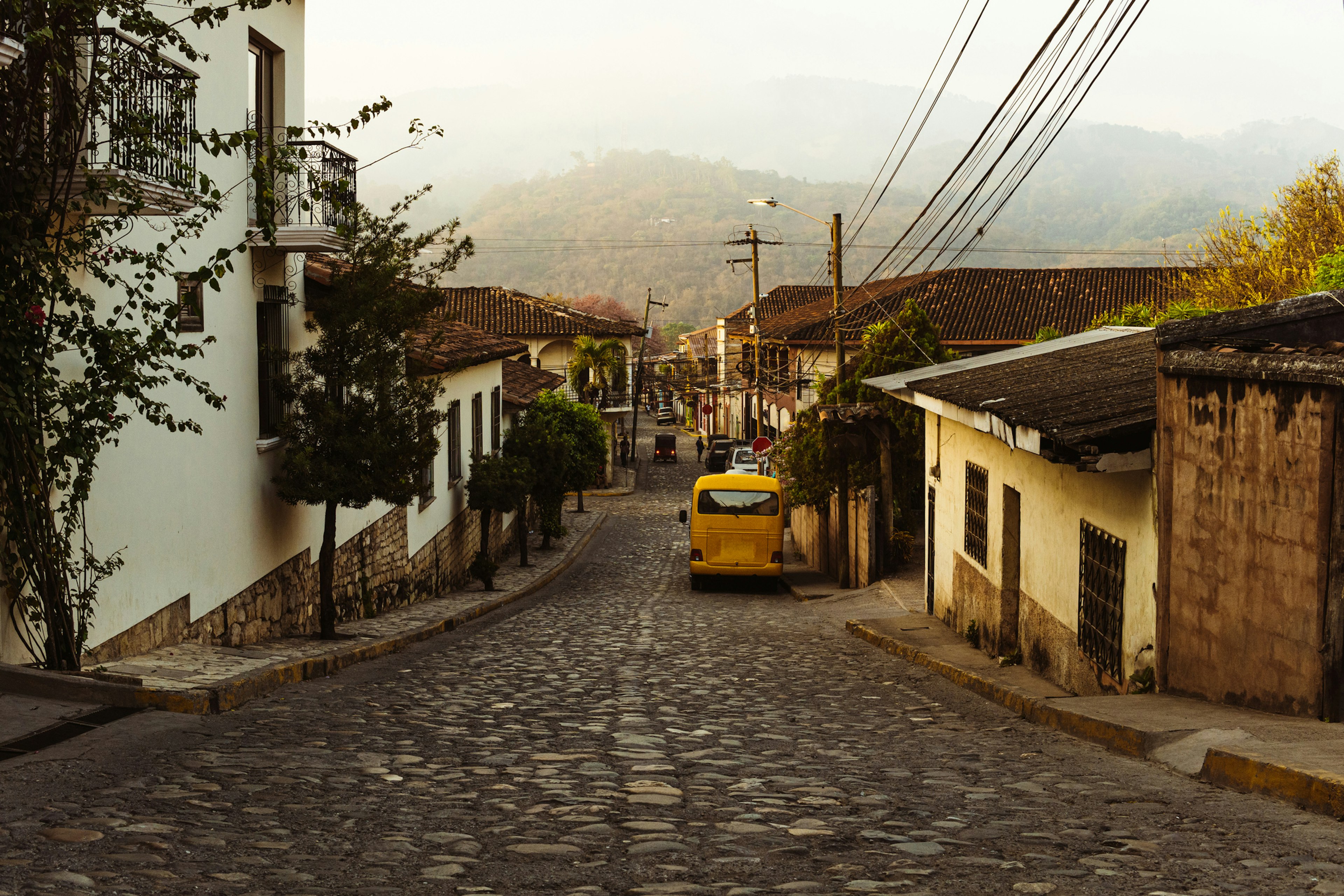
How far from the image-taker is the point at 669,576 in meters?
25.2

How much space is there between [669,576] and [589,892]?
70.0 ft

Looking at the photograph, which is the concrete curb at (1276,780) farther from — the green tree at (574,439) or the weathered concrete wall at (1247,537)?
the green tree at (574,439)

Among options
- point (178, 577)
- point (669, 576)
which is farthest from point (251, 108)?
point (669, 576)

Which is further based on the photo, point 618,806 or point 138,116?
point 138,116

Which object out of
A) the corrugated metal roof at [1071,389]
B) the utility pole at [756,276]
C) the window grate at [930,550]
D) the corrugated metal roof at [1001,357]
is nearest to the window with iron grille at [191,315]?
the corrugated metal roof at [1071,389]

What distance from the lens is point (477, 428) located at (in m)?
23.4

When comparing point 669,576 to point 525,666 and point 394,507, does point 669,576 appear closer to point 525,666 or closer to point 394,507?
point 394,507

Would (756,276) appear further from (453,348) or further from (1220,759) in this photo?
(1220,759)

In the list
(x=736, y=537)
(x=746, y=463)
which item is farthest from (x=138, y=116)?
(x=746, y=463)

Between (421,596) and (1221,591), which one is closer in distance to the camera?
(1221,591)

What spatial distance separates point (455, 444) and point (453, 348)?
3.30m

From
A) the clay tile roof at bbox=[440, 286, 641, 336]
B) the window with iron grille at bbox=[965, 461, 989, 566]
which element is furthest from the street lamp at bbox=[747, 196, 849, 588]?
the clay tile roof at bbox=[440, 286, 641, 336]

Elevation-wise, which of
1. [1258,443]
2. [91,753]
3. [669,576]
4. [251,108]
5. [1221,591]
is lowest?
[669,576]

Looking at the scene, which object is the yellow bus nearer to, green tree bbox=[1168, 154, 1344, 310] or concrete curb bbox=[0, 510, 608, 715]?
concrete curb bbox=[0, 510, 608, 715]
